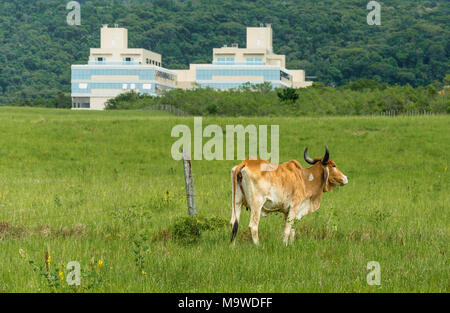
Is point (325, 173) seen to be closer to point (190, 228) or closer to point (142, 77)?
point (190, 228)

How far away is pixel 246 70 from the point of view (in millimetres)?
129625

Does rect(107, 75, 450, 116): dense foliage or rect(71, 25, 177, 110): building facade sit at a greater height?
rect(71, 25, 177, 110): building facade

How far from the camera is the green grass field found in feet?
28.6

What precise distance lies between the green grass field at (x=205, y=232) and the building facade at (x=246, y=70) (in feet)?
285

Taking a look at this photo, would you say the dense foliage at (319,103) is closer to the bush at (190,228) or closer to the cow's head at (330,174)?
the cow's head at (330,174)

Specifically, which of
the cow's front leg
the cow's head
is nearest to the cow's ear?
the cow's head

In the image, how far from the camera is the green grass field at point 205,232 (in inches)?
343

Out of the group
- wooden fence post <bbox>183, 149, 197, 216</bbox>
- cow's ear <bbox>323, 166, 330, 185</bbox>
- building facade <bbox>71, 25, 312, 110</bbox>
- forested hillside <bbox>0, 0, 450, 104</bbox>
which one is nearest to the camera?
cow's ear <bbox>323, 166, 330, 185</bbox>

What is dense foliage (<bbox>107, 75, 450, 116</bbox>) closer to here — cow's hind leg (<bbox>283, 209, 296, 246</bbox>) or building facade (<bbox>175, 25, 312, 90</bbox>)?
building facade (<bbox>175, 25, 312, 90</bbox>)

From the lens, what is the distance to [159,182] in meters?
22.9

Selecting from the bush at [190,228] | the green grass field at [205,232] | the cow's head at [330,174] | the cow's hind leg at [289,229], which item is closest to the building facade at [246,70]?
the green grass field at [205,232]

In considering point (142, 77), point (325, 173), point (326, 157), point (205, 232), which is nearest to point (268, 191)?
point (326, 157)

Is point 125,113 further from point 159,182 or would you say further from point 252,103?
point 159,182

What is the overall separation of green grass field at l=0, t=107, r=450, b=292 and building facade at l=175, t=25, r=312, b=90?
8699 centimetres
